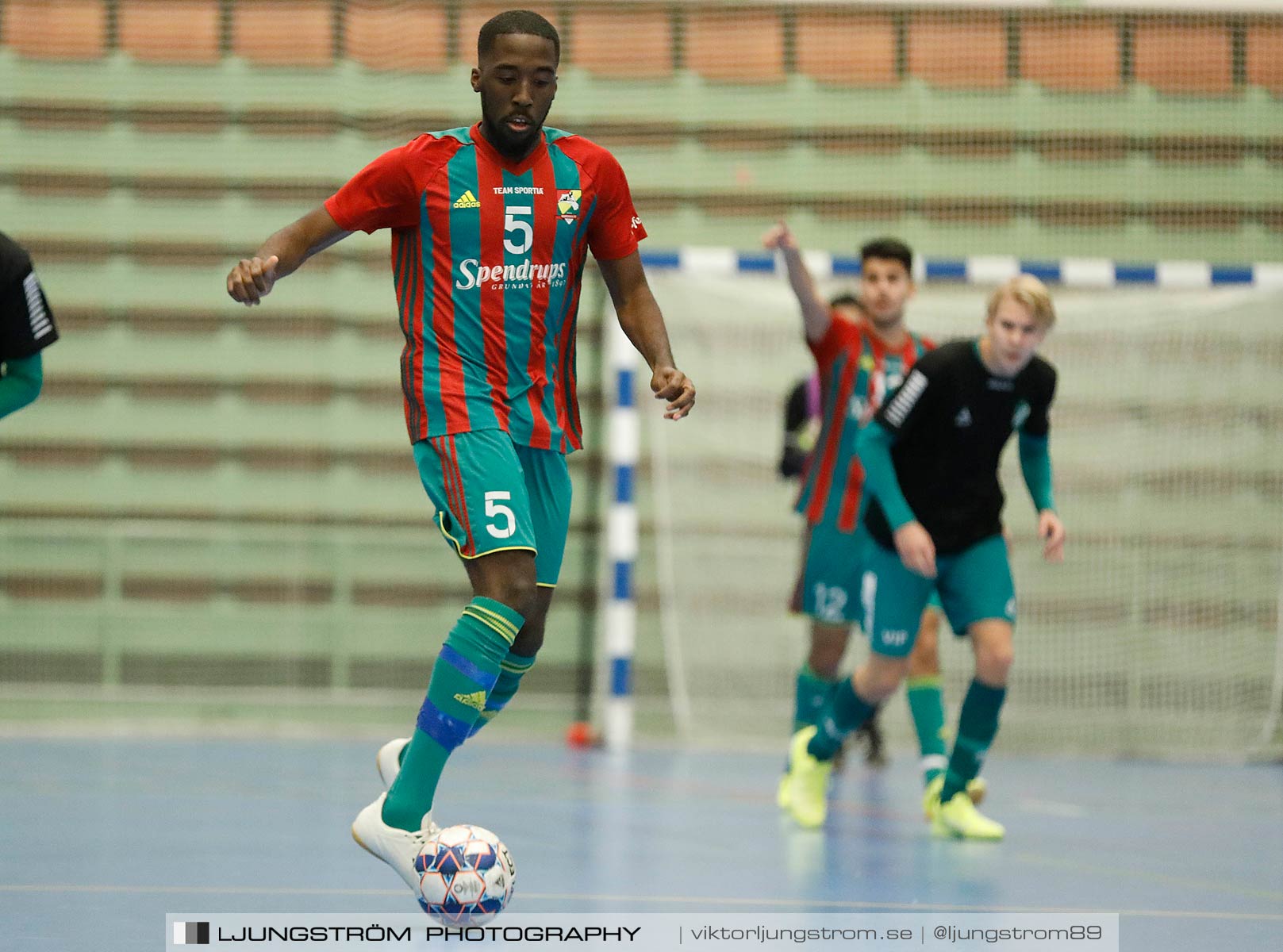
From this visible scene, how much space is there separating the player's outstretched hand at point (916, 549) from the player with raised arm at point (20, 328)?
8.28ft

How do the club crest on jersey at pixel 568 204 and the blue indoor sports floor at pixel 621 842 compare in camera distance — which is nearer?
the club crest on jersey at pixel 568 204

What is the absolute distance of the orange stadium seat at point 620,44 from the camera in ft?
31.7

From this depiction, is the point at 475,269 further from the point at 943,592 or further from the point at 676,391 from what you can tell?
the point at 943,592

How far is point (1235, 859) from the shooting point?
5277mm

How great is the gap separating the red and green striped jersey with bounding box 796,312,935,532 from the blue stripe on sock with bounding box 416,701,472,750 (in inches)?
125

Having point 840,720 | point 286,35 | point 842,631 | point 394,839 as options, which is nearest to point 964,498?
point 840,720

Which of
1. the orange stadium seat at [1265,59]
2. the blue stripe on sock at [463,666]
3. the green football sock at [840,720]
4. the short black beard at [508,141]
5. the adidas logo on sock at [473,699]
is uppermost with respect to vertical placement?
the orange stadium seat at [1265,59]

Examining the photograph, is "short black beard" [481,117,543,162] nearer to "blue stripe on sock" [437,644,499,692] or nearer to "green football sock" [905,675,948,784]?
"blue stripe on sock" [437,644,499,692]

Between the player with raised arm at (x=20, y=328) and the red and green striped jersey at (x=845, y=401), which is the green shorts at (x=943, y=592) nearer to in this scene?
the red and green striped jersey at (x=845, y=401)

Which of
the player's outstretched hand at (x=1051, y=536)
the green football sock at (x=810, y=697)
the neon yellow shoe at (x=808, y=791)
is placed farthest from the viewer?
the green football sock at (x=810, y=697)

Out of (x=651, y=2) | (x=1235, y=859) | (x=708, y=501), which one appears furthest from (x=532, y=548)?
(x=651, y=2)

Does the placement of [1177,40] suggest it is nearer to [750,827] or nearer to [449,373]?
[750,827]

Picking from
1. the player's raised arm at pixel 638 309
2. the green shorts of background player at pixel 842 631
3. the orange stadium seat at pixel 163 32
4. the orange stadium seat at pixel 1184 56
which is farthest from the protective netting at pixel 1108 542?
the player's raised arm at pixel 638 309

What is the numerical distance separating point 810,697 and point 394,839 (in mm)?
3555
